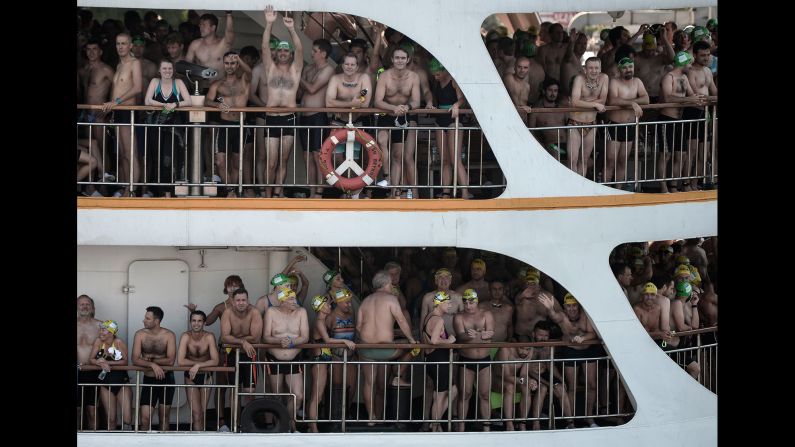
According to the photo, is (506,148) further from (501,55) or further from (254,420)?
(254,420)

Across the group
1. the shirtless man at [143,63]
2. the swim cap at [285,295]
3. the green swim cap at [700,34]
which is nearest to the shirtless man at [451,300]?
the swim cap at [285,295]

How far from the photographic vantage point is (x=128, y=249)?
43.1ft

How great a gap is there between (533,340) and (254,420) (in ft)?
9.06

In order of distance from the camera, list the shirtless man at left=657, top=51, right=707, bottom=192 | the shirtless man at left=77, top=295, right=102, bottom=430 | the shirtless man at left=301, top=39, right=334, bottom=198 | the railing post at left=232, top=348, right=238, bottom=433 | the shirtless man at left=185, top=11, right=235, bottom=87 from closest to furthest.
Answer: the railing post at left=232, top=348, right=238, bottom=433 → the shirtless man at left=77, top=295, right=102, bottom=430 → the shirtless man at left=301, top=39, right=334, bottom=198 → the shirtless man at left=185, top=11, right=235, bottom=87 → the shirtless man at left=657, top=51, right=707, bottom=192

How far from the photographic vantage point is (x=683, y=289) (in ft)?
44.8

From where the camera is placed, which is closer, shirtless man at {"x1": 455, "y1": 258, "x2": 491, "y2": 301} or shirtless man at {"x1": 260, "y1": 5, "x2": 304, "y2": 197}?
shirtless man at {"x1": 260, "y1": 5, "x2": 304, "y2": 197}

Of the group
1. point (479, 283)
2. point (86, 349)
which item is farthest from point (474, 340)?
point (86, 349)

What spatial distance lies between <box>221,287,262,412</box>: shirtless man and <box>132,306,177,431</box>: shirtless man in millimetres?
515

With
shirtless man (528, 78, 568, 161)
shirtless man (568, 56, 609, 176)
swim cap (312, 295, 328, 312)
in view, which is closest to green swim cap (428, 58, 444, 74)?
shirtless man (528, 78, 568, 161)

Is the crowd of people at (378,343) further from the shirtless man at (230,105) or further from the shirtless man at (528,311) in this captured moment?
the shirtless man at (230,105)

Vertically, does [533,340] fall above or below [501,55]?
below

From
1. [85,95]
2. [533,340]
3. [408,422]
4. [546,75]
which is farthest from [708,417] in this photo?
[85,95]

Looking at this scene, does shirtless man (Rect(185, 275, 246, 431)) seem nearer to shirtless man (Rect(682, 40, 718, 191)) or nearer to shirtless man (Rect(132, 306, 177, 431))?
shirtless man (Rect(132, 306, 177, 431))

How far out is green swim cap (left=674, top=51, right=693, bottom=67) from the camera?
13281 mm
